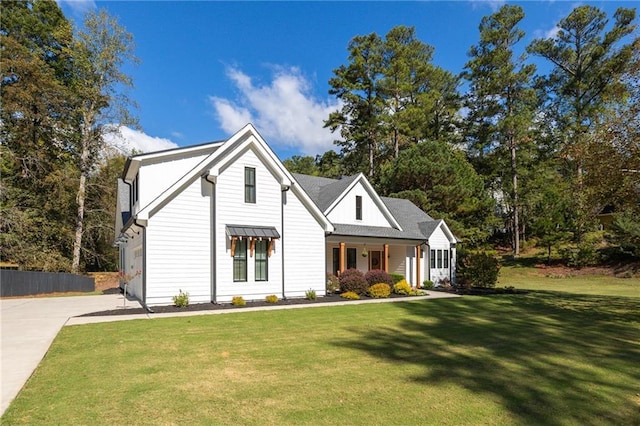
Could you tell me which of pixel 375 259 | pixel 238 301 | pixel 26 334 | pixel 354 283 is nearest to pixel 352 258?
pixel 375 259

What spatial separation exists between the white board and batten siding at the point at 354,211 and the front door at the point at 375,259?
7.09 feet

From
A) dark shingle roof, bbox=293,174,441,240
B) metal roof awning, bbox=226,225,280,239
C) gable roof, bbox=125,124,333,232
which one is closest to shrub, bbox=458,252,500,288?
dark shingle roof, bbox=293,174,441,240

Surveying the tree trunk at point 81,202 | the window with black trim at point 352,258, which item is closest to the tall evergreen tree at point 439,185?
the window with black trim at point 352,258

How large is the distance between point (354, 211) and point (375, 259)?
13.6ft

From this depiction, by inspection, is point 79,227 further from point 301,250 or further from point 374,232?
point 374,232

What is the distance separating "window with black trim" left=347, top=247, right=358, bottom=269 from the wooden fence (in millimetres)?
16168

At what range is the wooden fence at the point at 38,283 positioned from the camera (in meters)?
19.5

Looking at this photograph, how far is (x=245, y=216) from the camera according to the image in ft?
52.3

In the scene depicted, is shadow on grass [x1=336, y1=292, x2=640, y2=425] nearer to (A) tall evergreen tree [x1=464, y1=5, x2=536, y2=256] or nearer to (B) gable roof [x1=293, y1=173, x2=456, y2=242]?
(B) gable roof [x1=293, y1=173, x2=456, y2=242]

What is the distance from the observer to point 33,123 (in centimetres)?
2748

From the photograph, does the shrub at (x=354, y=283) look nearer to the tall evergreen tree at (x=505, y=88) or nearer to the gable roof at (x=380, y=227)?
the gable roof at (x=380, y=227)

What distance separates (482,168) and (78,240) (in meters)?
40.1

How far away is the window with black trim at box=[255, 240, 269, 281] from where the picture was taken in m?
16.1

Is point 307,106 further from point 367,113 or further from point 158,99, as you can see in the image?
point 158,99
